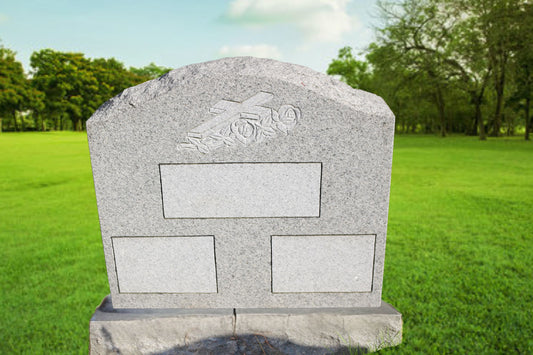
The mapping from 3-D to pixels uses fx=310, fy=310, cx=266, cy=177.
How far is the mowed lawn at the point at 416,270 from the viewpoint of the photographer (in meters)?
1.92

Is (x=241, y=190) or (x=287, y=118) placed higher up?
(x=287, y=118)

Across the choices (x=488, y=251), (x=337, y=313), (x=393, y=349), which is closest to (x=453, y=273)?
(x=488, y=251)

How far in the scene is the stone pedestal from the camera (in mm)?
1841

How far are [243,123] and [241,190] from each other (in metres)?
0.38

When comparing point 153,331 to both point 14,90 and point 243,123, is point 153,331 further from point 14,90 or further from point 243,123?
point 14,90

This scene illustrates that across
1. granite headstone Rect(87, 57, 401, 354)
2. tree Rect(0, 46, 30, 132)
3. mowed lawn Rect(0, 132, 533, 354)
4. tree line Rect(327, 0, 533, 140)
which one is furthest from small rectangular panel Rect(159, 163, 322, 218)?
tree Rect(0, 46, 30, 132)

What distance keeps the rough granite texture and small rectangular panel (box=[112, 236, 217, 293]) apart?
53 millimetres

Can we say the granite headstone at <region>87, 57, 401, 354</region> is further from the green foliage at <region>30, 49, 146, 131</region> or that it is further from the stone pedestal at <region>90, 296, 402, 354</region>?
the green foliage at <region>30, 49, 146, 131</region>

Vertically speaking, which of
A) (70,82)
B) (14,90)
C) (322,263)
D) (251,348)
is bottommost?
(251,348)

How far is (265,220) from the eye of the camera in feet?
5.94

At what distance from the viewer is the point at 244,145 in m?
1.71

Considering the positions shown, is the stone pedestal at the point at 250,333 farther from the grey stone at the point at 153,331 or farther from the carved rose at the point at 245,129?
the carved rose at the point at 245,129

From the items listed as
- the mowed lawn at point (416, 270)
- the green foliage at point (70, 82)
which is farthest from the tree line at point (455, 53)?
the green foliage at point (70, 82)

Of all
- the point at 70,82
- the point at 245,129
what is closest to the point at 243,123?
the point at 245,129
